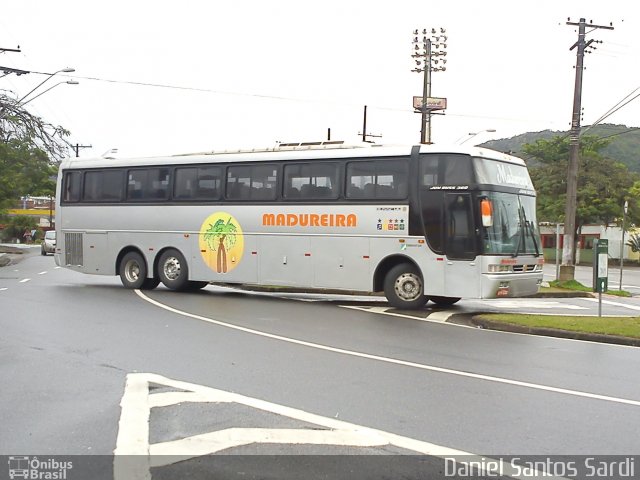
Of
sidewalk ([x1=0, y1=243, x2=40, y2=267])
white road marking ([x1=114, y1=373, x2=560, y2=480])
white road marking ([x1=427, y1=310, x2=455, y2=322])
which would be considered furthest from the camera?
sidewalk ([x1=0, y1=243, x2=40, y2=267])

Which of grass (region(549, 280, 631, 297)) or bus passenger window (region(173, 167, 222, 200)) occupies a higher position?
bus passenger window (region(173, 167, 222, 200))

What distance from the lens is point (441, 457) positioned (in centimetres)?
514

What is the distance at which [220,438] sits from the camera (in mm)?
5500

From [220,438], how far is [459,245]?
958cm

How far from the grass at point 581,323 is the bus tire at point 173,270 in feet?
26.9

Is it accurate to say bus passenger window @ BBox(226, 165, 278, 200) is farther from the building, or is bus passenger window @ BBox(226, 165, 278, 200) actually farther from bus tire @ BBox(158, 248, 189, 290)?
the building

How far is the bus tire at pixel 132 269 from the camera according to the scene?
61.3ft

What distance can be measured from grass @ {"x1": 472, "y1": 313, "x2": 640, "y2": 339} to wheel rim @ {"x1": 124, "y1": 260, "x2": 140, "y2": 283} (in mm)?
9871

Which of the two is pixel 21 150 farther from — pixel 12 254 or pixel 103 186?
pixel 103 186

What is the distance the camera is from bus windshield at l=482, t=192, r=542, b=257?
14109mm

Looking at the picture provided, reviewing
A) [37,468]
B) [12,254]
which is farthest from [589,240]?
[37,468]

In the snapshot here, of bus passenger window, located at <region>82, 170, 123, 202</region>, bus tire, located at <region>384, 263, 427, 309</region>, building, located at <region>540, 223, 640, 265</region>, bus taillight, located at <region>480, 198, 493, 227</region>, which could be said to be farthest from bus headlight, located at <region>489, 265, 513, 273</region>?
building, located at <region>540, 223, 640, 265</region>

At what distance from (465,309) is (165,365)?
8954 mm

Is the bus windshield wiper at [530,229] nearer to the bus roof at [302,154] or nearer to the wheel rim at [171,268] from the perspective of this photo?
the bus roof at [302,154]
